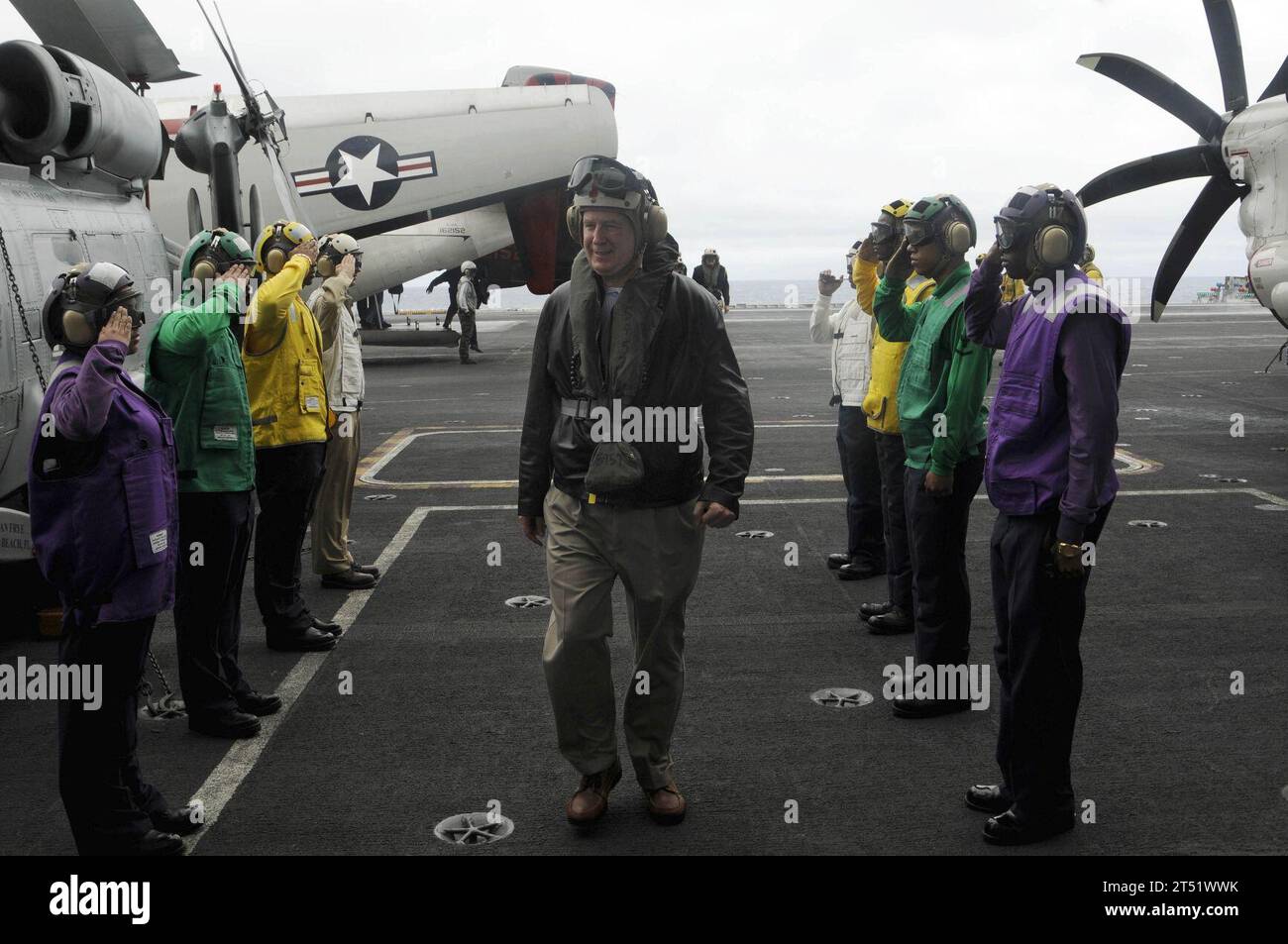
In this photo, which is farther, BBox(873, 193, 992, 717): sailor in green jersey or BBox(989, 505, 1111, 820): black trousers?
BBox(873, 193, 992, 717): sailor in green jersey

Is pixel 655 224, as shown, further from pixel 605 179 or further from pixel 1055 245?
pixel 1055 245

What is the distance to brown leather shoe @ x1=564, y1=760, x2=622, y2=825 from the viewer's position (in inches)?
157

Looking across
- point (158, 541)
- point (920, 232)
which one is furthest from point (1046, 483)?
point (158, 541)

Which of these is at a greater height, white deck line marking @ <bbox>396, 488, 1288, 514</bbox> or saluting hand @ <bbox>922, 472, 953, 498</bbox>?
saluting hand @ <bbox>922, 472, 953, 498</bbox>

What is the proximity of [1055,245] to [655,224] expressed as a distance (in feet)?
4.48

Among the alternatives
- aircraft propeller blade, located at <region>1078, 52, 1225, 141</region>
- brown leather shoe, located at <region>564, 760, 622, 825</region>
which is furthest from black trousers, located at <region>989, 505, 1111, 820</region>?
aircraft propeller blade, located at <region>1078, 52, 1225, 141</region>

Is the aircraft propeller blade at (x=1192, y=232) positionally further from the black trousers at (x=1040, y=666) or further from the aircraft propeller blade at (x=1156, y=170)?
the black trousers at (x=1040, y=666)

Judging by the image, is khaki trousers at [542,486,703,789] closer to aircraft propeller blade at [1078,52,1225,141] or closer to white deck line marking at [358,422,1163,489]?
white deck line marking at [358,422,1163,489]

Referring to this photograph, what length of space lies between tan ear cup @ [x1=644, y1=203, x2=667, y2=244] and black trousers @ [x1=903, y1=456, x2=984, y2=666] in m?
1.84

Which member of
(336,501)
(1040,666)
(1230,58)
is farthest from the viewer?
(1230,58)

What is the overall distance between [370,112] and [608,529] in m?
15.8

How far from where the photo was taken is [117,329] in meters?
3.75

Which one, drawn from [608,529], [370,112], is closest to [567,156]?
[370,112]
